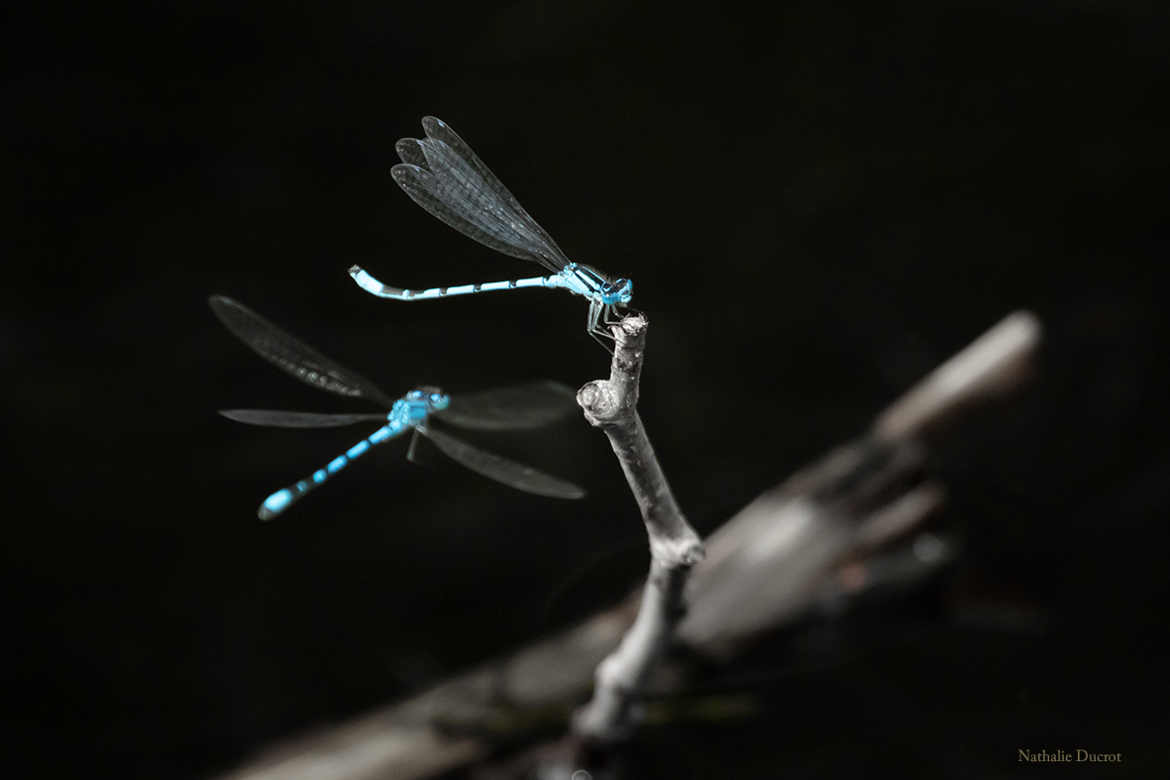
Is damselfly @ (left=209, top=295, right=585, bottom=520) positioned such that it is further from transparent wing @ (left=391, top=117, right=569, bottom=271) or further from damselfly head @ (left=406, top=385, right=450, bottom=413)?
transparent wing @ (left=391, top=117, right=569, bottom=271)

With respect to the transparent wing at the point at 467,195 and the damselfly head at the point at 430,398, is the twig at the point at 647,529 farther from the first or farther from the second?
the transparent wing at the point at 467,195

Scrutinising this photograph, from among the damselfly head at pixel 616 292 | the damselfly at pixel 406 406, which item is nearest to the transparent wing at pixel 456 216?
the damselfly head at pixel 616 292

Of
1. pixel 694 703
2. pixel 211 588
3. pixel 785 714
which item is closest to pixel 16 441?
pixel 211 588

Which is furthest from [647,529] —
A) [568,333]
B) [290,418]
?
[568,333]

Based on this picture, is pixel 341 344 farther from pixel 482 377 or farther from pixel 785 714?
pixel 785 714

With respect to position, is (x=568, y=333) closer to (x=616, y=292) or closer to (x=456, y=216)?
(x=456, y=216)

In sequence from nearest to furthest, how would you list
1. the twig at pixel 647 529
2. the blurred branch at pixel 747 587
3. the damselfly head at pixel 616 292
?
the twig at pixel 647 529
the damselfly head at pixel 616 292
the blurred branch at pixel 747 587
